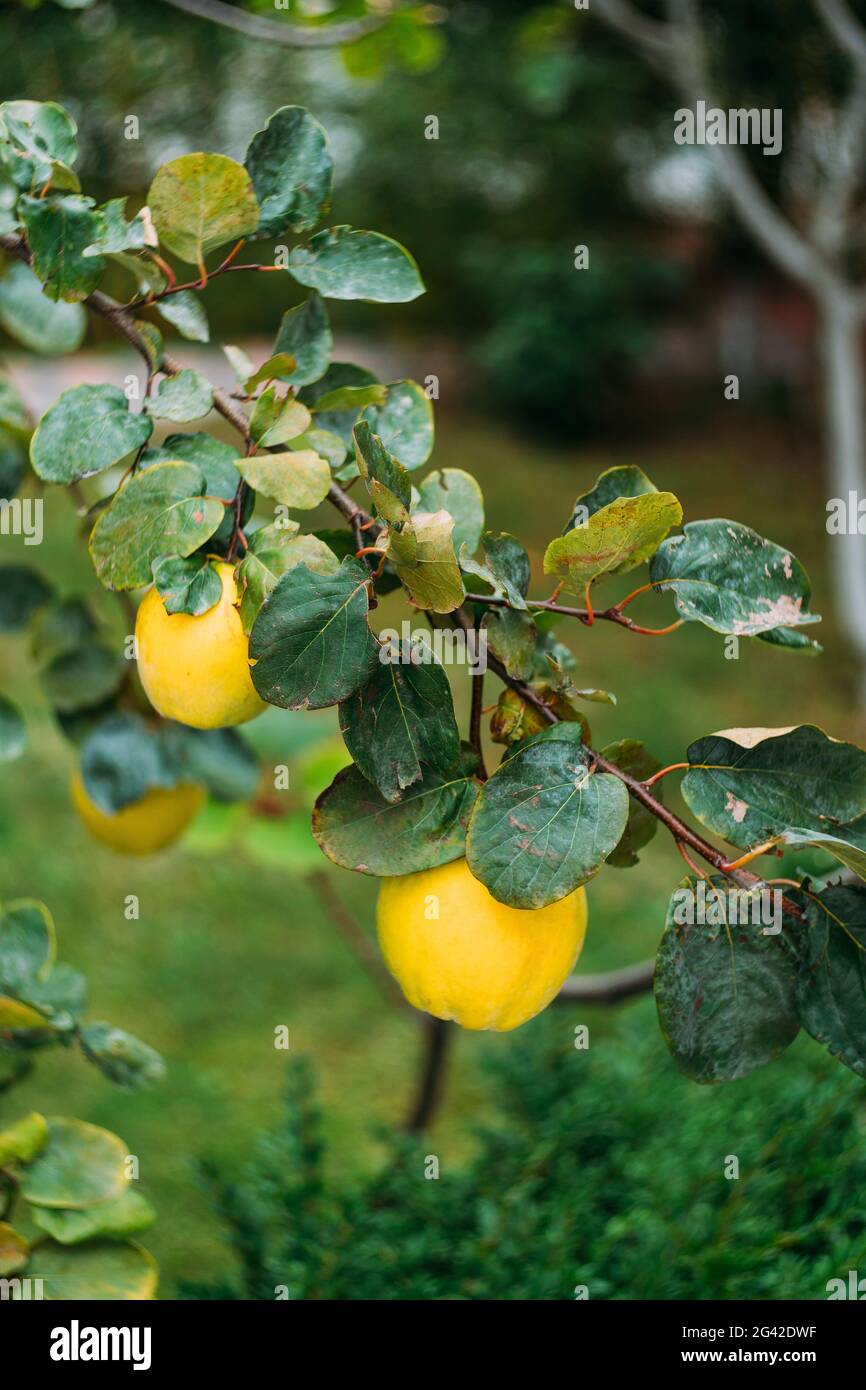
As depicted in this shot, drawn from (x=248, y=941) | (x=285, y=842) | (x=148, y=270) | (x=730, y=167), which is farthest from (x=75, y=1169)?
(x=730, y=167)

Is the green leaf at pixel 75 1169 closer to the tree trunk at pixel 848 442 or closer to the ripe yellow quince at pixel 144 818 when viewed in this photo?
the ripe yellow quince at pixel 144 818

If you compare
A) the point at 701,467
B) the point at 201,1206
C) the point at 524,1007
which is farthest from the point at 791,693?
the point at 524,1007

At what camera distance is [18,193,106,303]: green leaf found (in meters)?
0.48

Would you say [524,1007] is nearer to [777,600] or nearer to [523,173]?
[777,600]

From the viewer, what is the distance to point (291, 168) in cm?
51

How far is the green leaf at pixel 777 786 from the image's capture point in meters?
0.47

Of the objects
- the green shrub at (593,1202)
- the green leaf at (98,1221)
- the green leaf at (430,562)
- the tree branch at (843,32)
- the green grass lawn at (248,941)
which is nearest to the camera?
the green leaf at (430,562)

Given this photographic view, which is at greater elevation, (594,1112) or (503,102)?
(503,102)

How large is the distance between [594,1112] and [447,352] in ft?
14.1

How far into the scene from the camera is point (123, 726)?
80 centimetres

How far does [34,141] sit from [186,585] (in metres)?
0.20

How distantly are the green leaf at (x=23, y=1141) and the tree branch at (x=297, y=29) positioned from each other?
35.7 inches

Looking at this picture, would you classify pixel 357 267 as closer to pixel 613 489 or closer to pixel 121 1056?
pixel 613 489

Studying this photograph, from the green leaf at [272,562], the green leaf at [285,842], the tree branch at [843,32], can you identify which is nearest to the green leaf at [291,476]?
the green leaf at [272,562]
